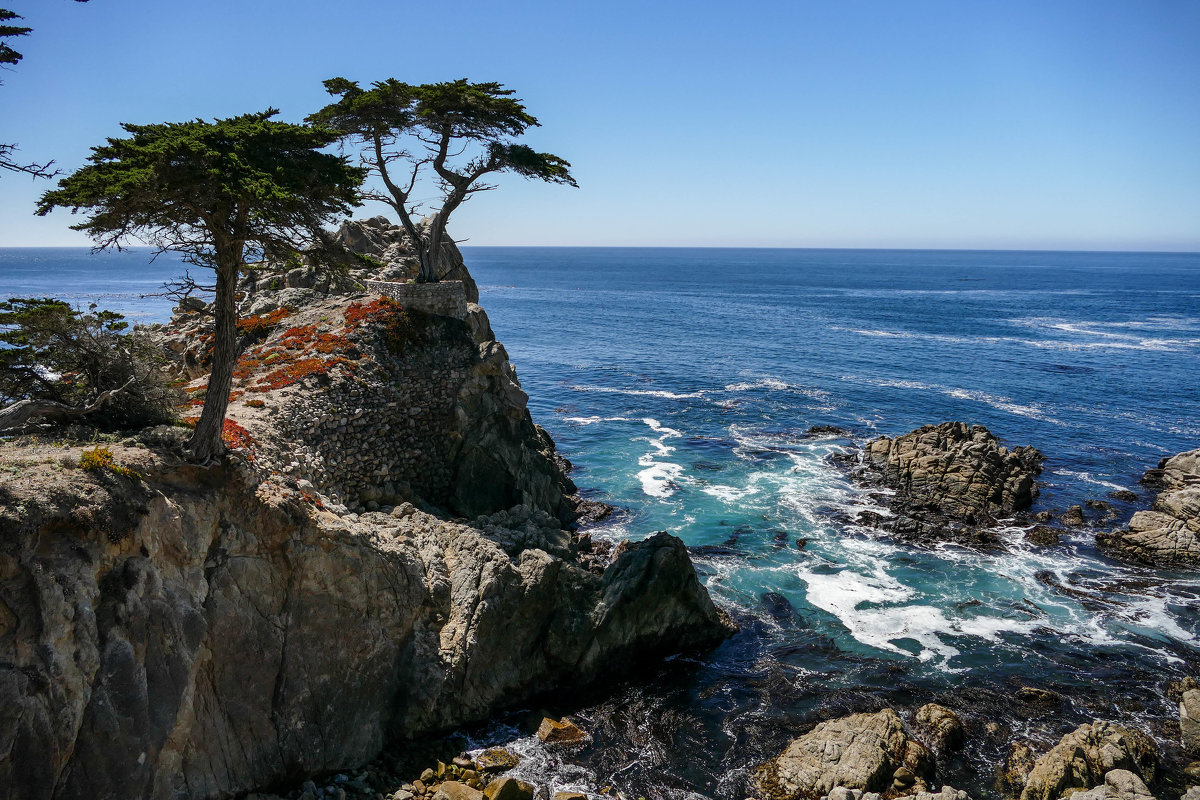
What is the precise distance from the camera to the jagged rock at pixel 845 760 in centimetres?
1697

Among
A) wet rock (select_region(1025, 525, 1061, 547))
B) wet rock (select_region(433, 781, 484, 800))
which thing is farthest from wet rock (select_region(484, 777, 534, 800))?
wet rock (select_region(1025, 525, 1061, 547))

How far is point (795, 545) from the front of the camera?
3164 centimetres

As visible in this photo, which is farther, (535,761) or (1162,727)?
(1162,727)

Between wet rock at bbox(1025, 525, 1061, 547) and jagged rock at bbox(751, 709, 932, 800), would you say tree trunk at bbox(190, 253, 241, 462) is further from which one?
wet rock at bbox(1025, 525, 1061, 547)

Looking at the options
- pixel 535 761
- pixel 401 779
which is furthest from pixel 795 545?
pixel 401 779

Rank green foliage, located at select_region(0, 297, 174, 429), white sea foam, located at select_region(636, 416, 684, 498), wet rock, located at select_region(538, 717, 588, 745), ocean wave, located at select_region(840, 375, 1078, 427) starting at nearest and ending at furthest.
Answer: green foliage, located at select_region(0, 297, 174, 429)
wet rock, located at select_region(538, 717, 588, 745)
white sea foam, located at select_region(636, 416, 684, 498)
ocean wave, located at select_region(840, 375, 1078, 427)

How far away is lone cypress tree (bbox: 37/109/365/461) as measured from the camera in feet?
49.5

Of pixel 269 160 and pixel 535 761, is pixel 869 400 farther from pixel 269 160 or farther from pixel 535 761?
pixel 269 160

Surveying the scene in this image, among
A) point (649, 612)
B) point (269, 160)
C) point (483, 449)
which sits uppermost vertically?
point (269, 160)

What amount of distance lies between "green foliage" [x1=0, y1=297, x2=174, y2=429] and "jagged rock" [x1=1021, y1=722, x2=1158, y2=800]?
2358cm

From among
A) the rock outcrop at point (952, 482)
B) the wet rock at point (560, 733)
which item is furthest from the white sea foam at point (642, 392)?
A: the wet rock at point (560, 733)

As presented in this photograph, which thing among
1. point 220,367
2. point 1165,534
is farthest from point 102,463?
point 1165,534

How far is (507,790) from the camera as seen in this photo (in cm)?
1648

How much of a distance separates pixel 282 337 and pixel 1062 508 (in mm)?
38108
